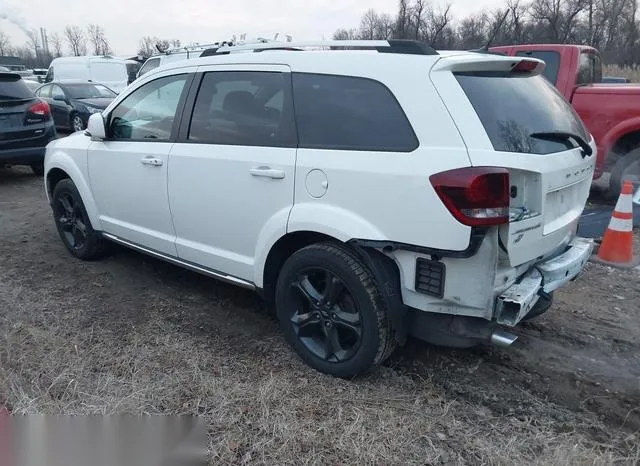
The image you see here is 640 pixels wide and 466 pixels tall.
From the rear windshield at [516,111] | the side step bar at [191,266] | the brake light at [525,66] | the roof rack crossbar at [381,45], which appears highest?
the roof rack crossbar at [381,45]

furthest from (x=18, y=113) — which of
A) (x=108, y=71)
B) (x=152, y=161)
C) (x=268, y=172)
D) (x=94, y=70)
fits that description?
(x=108, y=71)

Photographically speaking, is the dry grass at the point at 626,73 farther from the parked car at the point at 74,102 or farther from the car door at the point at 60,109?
the car door at the point at 60,109

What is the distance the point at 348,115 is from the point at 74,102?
41.0ft

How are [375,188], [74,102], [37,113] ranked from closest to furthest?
[375,188], [37,113], [74,102]

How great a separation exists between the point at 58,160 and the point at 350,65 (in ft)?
10.6

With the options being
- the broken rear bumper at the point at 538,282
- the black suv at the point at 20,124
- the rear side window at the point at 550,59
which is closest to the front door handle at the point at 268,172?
the broken rear bumper at the point at 538,282

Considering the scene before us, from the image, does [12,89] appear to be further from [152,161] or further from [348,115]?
[348,115]

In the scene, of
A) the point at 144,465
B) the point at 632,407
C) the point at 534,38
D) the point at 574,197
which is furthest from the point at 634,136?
the point at 534,38

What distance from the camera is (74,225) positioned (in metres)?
5.07

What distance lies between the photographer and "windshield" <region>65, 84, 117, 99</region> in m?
13.9

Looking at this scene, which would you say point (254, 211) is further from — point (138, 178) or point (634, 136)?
point (634, 136)

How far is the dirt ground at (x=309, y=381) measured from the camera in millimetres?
2588

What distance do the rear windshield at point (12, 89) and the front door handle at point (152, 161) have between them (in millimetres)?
5277

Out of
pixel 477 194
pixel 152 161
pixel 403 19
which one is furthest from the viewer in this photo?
pixel 403 19
